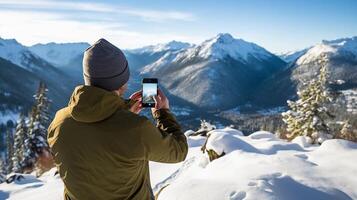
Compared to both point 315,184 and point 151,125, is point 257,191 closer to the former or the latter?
point 315,184

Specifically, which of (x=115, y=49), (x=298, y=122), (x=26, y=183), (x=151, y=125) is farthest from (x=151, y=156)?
(x=298, y=122)

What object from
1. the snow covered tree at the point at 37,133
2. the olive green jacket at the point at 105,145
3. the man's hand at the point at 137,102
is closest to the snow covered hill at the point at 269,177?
the man's hand at the point at 137,102

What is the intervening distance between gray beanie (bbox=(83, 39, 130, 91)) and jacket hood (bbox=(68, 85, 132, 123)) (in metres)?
0.14

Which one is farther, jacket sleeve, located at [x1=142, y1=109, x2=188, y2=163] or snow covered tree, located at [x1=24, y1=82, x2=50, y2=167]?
snow covered tree, located at [x1=24, y1=82, x2=50, y2=167]

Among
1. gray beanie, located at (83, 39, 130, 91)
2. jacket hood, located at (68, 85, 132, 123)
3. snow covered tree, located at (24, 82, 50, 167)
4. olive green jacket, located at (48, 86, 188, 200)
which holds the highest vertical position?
gray beanie, located at (83, 39, 130, 91)

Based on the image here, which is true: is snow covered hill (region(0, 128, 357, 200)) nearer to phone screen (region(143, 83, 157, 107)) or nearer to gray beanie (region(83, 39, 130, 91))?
phone screen (region(143, 83, 157, 107))

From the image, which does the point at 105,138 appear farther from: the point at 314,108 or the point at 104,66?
the point at 314,108

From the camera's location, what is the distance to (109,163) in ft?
11.2

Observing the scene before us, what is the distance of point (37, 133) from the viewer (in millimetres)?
40094

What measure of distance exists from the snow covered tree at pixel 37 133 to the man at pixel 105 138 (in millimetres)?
38409

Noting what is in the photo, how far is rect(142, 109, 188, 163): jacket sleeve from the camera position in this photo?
132 inches

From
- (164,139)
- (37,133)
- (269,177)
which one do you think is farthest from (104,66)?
(37,133)

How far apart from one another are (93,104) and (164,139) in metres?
0.64

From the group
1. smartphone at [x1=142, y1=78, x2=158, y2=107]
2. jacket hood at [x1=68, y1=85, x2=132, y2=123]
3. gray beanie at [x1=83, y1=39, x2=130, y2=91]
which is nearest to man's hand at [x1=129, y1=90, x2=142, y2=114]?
smartphone at [x1=142, y1=78, x2=158, y2=107]
